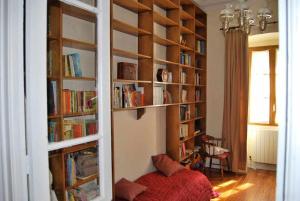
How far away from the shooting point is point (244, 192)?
12.0ft

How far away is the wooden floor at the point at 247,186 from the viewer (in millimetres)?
3475

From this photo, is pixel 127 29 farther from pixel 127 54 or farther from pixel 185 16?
pixel 185 16

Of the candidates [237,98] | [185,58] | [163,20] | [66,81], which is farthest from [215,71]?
[66,81]

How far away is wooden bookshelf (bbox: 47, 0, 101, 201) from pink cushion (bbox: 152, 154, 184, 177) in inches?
76.4

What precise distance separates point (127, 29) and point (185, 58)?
169cm

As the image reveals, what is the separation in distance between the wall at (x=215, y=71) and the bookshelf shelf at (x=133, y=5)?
2299mm

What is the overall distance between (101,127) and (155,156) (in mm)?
2225

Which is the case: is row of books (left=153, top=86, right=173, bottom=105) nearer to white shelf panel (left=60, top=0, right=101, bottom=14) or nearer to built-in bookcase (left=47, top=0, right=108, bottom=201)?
built-in bookcase (left=47, top=0, right=108, bottom=201)

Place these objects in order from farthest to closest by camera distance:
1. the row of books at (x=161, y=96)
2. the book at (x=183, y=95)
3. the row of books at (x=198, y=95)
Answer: the row of books at (x=198, y=95) < the book at (x=183, y=95) < the row of books at (x=161, y=96)

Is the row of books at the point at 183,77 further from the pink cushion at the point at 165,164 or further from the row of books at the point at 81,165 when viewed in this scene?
the row of books at the point at 81,165

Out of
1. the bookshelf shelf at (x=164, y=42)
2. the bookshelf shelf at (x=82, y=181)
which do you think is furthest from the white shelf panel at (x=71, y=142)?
the bookshelf shelf at (x=164, y=42)

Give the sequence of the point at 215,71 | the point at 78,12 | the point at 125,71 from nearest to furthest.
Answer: the point at 78,12, the point at 125,71, the point at 215,71

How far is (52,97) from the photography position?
136cm

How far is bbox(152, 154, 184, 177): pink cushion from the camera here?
341 centimetres
